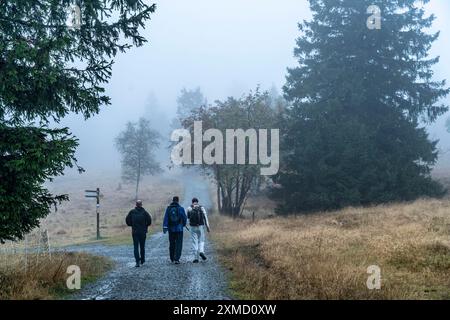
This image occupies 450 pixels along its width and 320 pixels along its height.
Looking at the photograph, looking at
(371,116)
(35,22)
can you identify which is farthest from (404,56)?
(35,22)

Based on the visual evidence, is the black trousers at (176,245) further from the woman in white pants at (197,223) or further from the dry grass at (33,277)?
the dry grass at (33,277)

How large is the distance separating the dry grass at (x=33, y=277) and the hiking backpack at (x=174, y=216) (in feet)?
10.1

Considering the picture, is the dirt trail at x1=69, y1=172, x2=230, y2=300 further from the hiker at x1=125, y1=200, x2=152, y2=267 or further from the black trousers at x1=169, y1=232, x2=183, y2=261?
the hiker at x1=125, y1=200, x2=152, y2=267

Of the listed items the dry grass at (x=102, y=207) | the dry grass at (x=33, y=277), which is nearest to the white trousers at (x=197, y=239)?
the dry grass at (x=33, y=277)

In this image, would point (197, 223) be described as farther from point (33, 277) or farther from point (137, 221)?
point (33, 277)

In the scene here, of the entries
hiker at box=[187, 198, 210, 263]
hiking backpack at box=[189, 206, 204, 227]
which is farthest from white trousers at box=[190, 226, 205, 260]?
hiking backpack at box=[189, 206, 204, 227]

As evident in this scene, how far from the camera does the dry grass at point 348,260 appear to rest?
873 centimetres

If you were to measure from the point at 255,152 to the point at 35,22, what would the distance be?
2513 cm

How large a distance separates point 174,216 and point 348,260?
5801 mm

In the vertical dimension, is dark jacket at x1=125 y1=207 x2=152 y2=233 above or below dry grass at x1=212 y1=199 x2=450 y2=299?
above

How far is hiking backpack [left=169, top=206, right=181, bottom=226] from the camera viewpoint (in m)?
14.7

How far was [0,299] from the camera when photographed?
8172 mm

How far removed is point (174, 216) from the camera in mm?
14695

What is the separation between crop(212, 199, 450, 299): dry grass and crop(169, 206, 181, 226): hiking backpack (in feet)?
6.87
